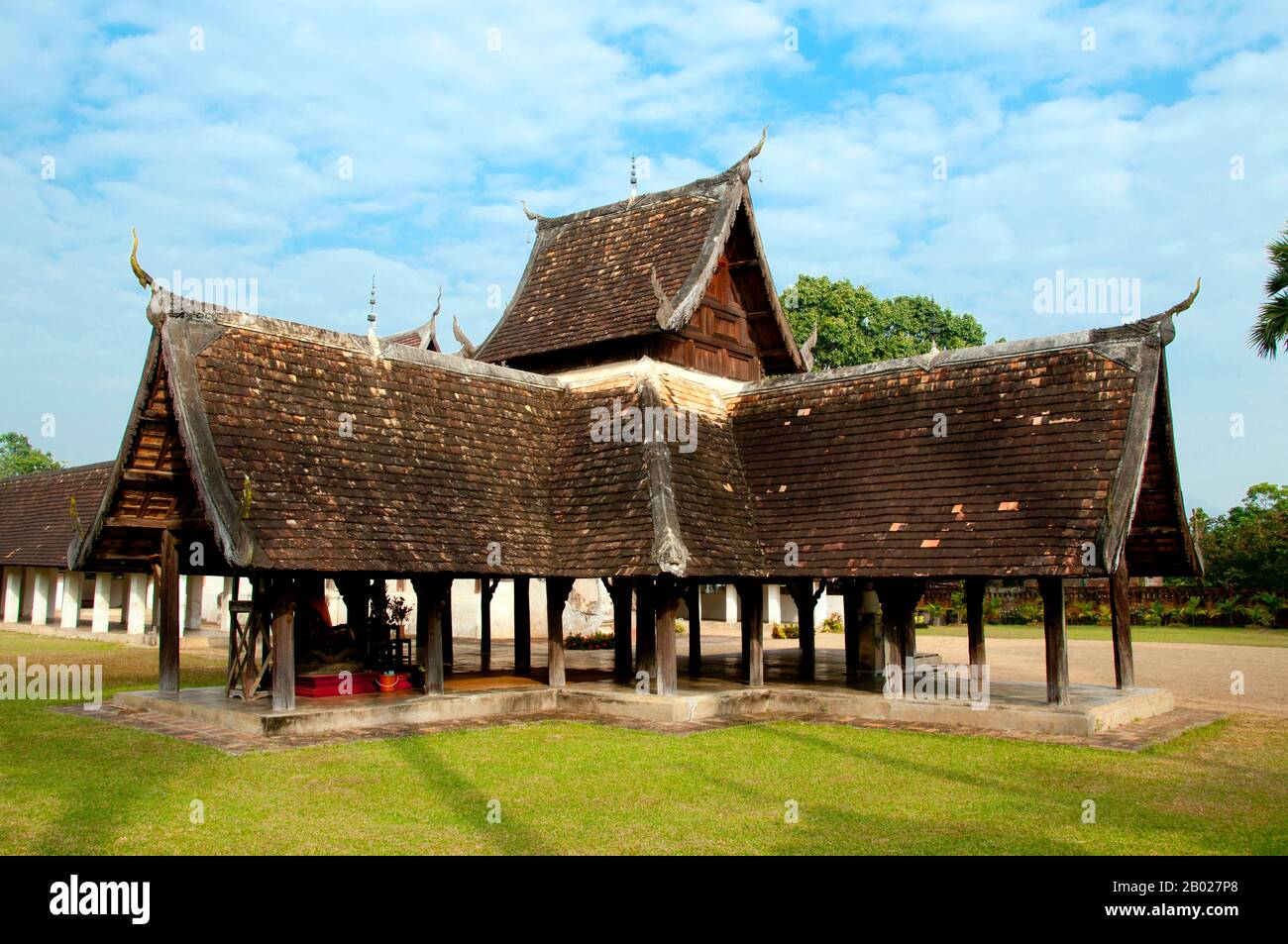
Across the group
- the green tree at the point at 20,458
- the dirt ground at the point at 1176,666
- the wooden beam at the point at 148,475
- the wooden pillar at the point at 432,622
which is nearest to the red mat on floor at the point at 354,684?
the wooden pillar at the point at 432,622

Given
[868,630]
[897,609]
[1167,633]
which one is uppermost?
[897,609]

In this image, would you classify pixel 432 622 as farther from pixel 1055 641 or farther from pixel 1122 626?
pixel 1122 626

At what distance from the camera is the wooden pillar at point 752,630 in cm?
1567

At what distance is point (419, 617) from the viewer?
48.9ft

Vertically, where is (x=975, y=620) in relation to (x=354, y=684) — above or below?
above

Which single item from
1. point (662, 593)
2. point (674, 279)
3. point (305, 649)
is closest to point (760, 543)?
point (662, 593)

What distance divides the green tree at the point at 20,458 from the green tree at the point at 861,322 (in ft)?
184

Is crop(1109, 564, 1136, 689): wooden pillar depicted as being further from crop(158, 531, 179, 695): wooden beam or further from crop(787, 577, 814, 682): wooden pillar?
crop(158, 531, 179, 695): wooden beam

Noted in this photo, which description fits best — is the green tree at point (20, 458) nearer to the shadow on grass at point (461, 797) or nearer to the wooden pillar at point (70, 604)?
the wooden pillar at point (70, 604)

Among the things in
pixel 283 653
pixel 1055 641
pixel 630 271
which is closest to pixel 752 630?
pixel 1055 641

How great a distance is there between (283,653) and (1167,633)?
29.8 m

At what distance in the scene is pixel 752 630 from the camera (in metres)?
15.8

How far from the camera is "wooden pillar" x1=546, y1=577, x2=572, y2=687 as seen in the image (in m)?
15.5

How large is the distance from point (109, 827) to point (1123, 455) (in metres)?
11.6
